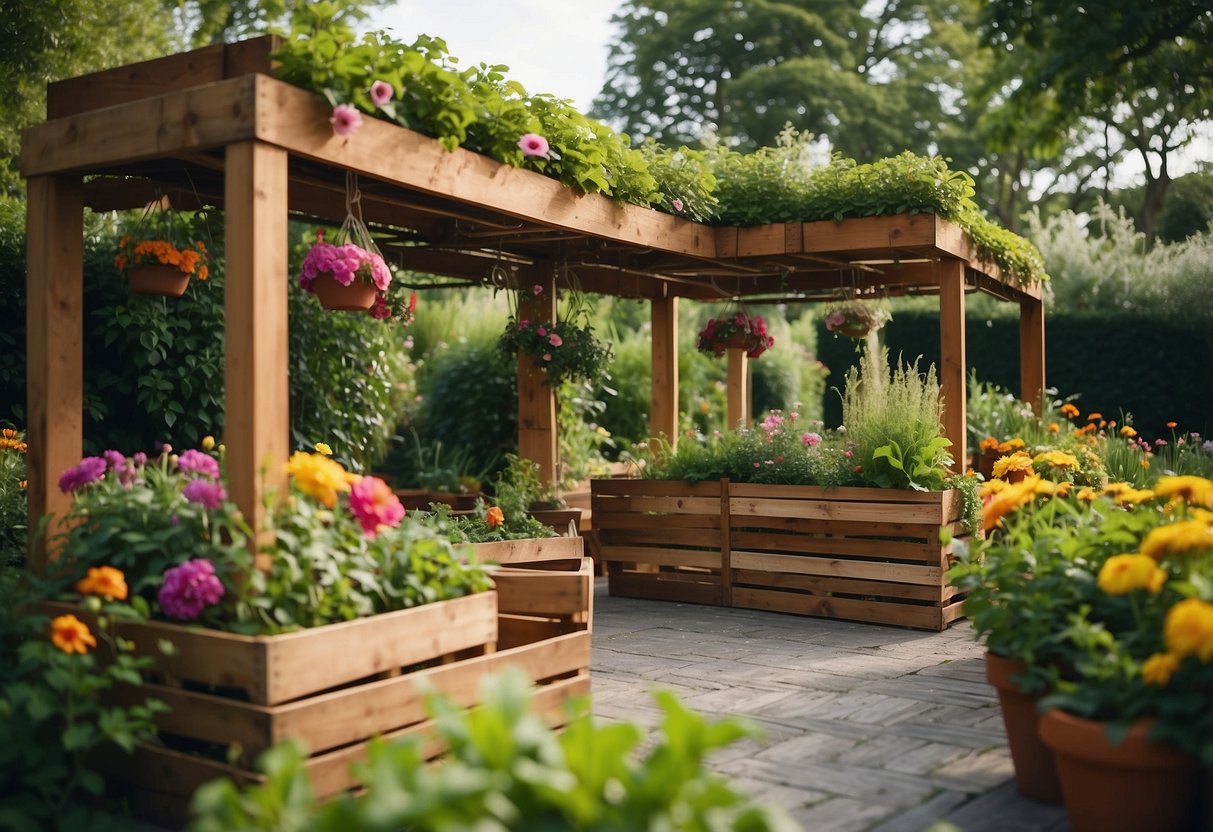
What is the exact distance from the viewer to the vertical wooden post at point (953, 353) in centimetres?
593

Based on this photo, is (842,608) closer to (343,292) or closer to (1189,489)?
(1189,489)

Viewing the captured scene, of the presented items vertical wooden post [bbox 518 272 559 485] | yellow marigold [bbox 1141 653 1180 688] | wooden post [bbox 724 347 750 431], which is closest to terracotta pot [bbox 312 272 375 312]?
vertical wooden post [bbox 518 272 559 485]

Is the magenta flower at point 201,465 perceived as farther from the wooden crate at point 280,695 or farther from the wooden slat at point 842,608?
the wooden slat at point 842,608

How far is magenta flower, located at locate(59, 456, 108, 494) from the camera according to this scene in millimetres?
3180

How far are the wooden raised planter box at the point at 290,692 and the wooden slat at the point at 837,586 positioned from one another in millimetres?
2877

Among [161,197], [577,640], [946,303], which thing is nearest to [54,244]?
[161,197]

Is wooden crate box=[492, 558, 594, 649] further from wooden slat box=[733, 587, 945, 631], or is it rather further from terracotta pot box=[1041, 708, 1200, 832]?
wooden slat box=[733, 587, 945, 631]

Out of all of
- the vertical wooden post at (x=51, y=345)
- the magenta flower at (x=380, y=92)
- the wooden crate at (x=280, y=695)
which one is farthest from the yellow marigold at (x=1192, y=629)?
the vertical wooden post at (x=51, y=345)

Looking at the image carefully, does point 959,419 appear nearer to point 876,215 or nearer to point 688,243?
point 876,215

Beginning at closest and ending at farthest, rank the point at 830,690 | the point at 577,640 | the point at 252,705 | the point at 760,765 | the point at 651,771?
1. the point at 651,771
2. the point at 252,705
3. the point at 760,765
4. the point at 577,640
5. the point at 830,690

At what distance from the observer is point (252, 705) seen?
2.71 metres

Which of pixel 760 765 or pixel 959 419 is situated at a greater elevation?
pixel 959 419

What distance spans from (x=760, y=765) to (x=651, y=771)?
60.0 inches

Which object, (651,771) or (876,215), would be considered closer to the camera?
(651,771)
